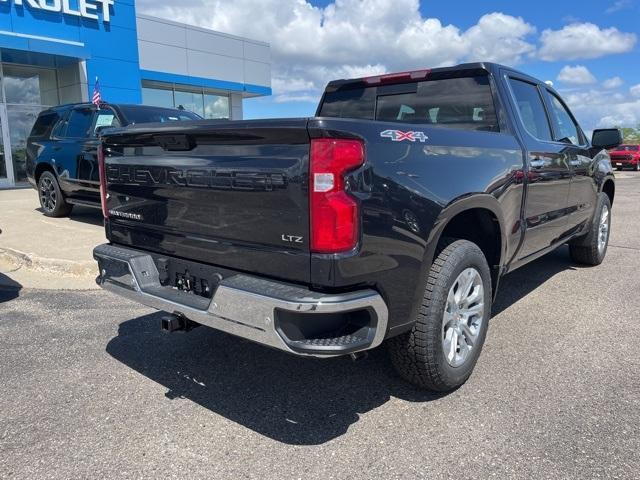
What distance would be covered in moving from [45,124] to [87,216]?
1.70 m

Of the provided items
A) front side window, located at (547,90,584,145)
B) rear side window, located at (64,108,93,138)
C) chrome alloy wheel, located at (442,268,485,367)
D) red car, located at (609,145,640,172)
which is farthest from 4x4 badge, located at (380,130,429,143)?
red car, located at (609,145,640,172)

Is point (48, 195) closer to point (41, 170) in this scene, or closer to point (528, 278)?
point (41, 170)

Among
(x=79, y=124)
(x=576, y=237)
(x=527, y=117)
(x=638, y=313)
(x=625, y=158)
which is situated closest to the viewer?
(x=527, y=117)

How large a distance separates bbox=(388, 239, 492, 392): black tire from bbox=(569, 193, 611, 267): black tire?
11.4ft

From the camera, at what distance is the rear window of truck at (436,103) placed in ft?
12.6

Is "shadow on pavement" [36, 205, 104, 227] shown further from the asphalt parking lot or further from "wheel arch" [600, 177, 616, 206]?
"wheel arch" [600, 177, 616, 206]

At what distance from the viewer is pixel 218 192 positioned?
2.74 m

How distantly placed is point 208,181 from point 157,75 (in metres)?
18.2

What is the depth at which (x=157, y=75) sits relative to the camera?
1920cm

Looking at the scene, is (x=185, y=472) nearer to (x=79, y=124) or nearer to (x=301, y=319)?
(x=301, y=319)

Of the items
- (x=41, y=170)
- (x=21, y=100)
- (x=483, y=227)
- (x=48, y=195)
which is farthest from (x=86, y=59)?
(x=483, y=227)

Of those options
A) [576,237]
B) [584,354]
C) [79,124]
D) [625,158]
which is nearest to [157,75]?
[79,124]

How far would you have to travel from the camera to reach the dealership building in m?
14.5

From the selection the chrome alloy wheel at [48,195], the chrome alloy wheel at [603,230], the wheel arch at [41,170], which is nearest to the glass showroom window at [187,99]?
the wheel arch at [41,170]
